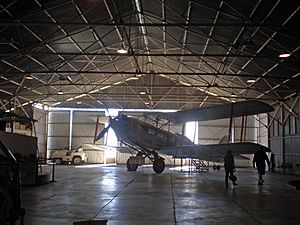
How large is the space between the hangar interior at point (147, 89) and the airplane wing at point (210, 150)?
148cm

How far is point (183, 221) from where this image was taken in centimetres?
737

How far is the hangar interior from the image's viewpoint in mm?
9805

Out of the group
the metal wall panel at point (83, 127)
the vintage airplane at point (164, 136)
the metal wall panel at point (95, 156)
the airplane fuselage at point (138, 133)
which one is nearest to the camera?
the vintage airplane at point (164, 136)

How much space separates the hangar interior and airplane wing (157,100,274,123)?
4.09 ft

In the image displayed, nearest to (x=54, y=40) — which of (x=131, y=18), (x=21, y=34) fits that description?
(x=21, y=34)

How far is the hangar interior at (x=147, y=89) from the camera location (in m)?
9.80

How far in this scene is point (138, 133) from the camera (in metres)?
23.3

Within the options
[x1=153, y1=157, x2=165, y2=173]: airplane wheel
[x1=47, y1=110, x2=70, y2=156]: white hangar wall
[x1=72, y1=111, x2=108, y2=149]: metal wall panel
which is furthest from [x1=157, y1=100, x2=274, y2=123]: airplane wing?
[x1=47, y1=110, x2=70, y2=156]: white hangar wall

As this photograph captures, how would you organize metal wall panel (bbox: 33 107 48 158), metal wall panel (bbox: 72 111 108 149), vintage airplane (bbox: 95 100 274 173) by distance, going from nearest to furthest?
vintage airplane (bbox: 95 100 274 173) → metal wall panel (bbox: 33 107 48 158) → metal wall panel (bbox: 72 111 108 149)

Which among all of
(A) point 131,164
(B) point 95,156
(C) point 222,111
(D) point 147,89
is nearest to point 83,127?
(B) point 95,156

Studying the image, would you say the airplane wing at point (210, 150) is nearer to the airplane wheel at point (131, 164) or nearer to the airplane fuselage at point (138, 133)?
the airplane fuselage at point (138, 133)

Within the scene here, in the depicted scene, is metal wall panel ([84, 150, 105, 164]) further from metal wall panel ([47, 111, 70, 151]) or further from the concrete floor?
the concrete floor

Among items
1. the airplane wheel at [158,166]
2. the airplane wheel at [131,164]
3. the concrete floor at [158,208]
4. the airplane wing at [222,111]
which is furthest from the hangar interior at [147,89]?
the airplane wheel at [131,164]

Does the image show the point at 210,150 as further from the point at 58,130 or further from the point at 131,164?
the point at 58,130
